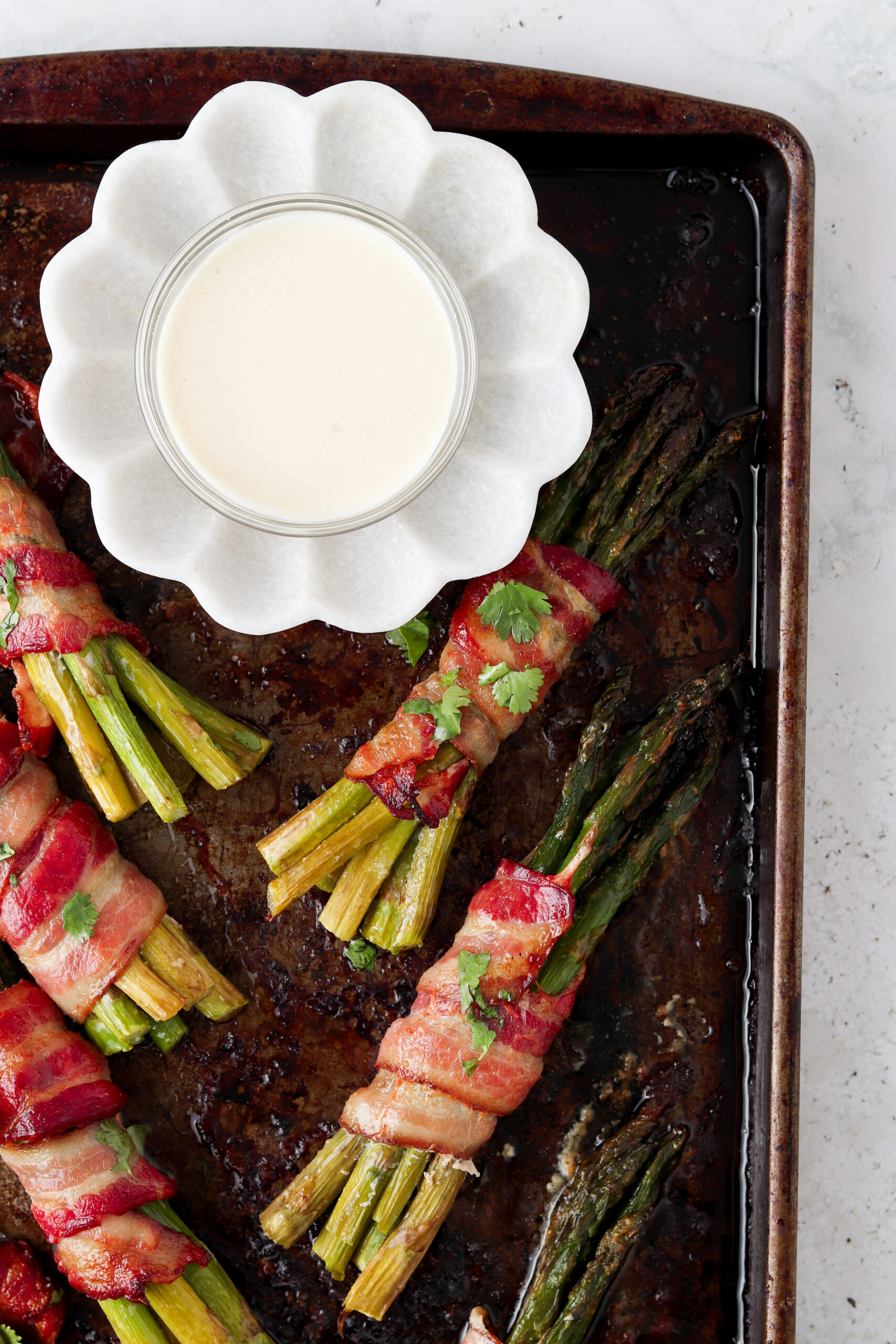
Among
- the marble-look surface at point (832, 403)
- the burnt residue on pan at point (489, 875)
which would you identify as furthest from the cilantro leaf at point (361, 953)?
the marble-look surface at point (832, 403)

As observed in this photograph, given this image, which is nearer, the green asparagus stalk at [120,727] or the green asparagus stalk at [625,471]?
the green asparagus stalk at [120,727]

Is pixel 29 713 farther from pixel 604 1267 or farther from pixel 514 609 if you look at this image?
pixel 604 1267

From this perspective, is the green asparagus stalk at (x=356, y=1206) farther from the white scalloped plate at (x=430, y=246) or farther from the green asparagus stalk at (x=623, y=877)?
the white scalloped plate at (x=430, y=246)

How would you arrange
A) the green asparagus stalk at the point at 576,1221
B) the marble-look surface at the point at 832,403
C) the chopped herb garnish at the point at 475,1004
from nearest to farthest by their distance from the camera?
the chopped herb garnish at the point at 475,1004
the green asparagus stalk at the point at 576,1221
the marble-look surface at the point at 832,403

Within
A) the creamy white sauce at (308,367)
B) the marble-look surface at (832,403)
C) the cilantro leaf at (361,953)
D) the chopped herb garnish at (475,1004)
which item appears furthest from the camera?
the marble-look surface at (832,403)

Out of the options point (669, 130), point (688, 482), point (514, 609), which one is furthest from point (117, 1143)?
point (669, 130)

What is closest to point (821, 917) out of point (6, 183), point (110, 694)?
point (110, 694)

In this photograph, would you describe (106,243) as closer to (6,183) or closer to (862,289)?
(6,183)
